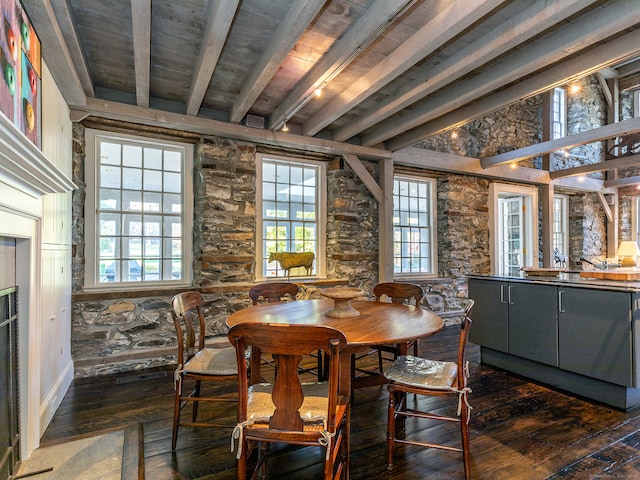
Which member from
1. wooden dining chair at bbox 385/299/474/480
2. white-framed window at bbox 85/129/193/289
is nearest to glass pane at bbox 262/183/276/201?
white-framed window at bbox 85/129/193/289

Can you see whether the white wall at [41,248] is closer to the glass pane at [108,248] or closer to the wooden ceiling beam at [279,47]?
the glass pane at [108,248]

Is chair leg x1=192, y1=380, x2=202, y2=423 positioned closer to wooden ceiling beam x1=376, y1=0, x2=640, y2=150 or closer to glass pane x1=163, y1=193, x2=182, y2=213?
glass pane x1=163, y1=193, x2=182, y2=213

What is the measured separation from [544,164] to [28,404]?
7.82 meters

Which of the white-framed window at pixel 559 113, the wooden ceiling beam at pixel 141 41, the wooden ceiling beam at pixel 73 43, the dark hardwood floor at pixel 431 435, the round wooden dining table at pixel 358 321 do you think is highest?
the white-framed window at pixel 559 113

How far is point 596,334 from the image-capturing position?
111 inches

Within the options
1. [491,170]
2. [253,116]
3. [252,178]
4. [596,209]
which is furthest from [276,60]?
[596,209]

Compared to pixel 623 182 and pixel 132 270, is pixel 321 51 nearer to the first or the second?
Result: pixel 132 270

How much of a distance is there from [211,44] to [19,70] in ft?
3.76

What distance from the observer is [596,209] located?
290 inches

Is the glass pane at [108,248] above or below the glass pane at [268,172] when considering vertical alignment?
below

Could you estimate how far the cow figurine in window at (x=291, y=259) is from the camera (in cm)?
418

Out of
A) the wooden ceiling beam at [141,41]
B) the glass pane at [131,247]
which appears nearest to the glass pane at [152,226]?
the glass pane at [131,247]

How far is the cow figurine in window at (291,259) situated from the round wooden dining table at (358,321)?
1.25 m

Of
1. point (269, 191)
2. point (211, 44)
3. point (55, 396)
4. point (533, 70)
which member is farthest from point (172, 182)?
point (533, 70)
